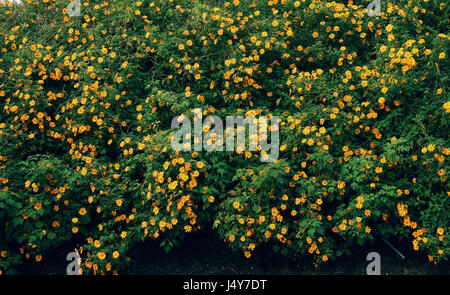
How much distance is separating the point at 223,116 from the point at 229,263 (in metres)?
1.49

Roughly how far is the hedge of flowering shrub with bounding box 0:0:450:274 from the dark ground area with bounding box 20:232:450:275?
16 centimetres

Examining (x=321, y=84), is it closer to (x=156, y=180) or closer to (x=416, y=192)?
(x=416, y=192)

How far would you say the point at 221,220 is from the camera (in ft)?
13.1

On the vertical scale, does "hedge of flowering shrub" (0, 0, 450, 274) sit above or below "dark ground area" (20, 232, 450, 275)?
above

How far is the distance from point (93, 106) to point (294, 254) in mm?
2567

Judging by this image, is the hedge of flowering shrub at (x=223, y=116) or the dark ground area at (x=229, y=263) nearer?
the hedge of flowering shrub at (x=223, y=116)

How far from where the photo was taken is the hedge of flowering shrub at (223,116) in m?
3.91

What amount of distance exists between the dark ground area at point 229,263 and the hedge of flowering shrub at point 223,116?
0.16 meters

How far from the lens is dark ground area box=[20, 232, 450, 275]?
408 cm

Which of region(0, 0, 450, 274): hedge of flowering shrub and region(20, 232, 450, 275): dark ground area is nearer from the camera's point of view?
region(0, 0, 450, 274): hedge of flowering shrub

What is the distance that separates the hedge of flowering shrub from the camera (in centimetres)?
391

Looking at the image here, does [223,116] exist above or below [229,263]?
above

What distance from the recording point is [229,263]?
4324 mm

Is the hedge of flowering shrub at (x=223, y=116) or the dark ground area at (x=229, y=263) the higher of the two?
the hedge of flowering shrub at (x=223, y=116)
